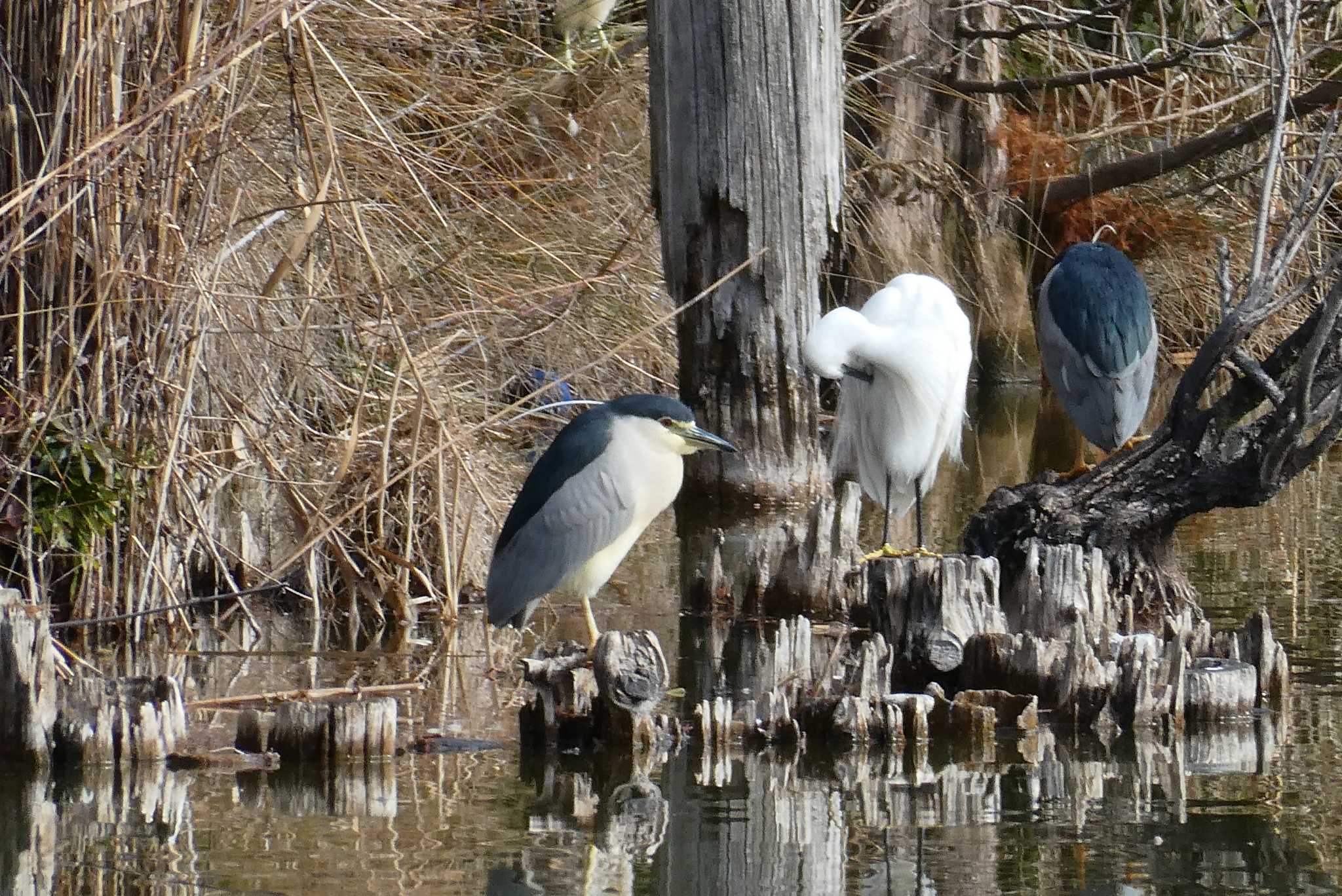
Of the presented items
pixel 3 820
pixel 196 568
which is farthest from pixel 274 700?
pixel 196 568

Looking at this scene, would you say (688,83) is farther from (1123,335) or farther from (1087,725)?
(1087,725)

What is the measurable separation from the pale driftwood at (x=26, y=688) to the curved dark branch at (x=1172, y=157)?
26.3 feet

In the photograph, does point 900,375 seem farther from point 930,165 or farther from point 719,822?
point 930,165

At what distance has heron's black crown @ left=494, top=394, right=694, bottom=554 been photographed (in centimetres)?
510

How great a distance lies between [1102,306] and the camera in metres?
7.55

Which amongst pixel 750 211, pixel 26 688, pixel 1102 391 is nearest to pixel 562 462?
pixel 26 688

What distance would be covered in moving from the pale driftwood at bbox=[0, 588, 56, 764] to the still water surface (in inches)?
7.7

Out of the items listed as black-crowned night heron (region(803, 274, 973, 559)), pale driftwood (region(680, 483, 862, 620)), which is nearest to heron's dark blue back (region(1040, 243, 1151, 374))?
black-crowned night heron (region(803, 274, 973, 559))

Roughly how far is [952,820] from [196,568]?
10.2ft

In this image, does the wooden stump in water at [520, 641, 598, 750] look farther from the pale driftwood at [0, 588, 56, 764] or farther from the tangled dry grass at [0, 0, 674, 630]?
the tangled dry grass at [0, 0, 674, 630]

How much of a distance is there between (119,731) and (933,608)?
2185 millimetres

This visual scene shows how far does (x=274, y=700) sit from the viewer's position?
4.54 m

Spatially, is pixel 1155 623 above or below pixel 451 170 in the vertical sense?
below

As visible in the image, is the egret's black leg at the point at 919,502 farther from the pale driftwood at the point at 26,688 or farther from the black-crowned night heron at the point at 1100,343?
the pale driftwood at the point at 26,688
